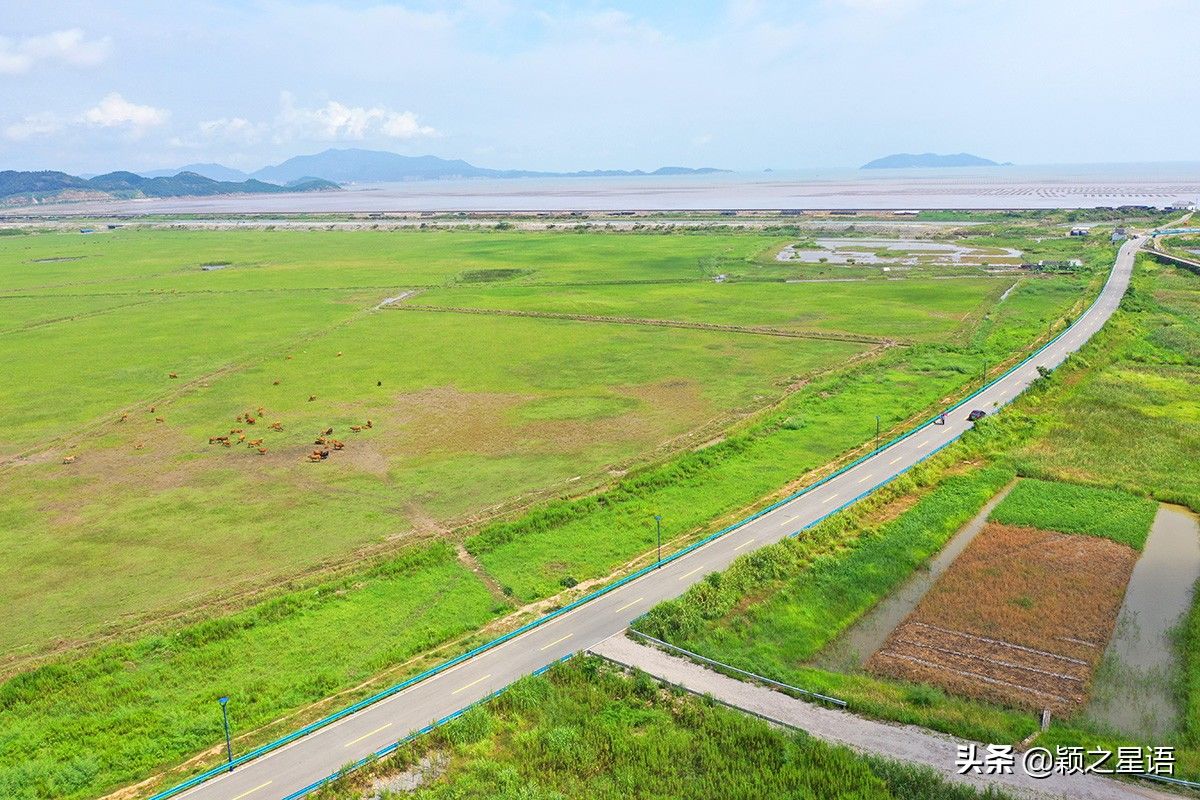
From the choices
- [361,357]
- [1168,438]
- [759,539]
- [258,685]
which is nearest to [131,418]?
[361,357]

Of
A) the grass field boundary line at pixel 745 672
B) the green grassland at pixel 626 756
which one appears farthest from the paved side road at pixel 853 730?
Result: the green grassland at pixel 626 756

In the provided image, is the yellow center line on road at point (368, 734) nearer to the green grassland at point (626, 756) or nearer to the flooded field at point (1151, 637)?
the green grassland at point (626, 756)

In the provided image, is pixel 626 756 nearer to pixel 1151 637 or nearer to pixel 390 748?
pixel 390 748

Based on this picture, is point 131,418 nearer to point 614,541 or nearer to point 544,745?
point 614,541

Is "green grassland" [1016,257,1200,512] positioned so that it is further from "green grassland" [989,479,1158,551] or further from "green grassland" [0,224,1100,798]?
"green grassland" [0,224,1100,798]

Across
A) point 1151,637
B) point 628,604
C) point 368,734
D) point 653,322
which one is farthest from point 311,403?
point 1151,637
